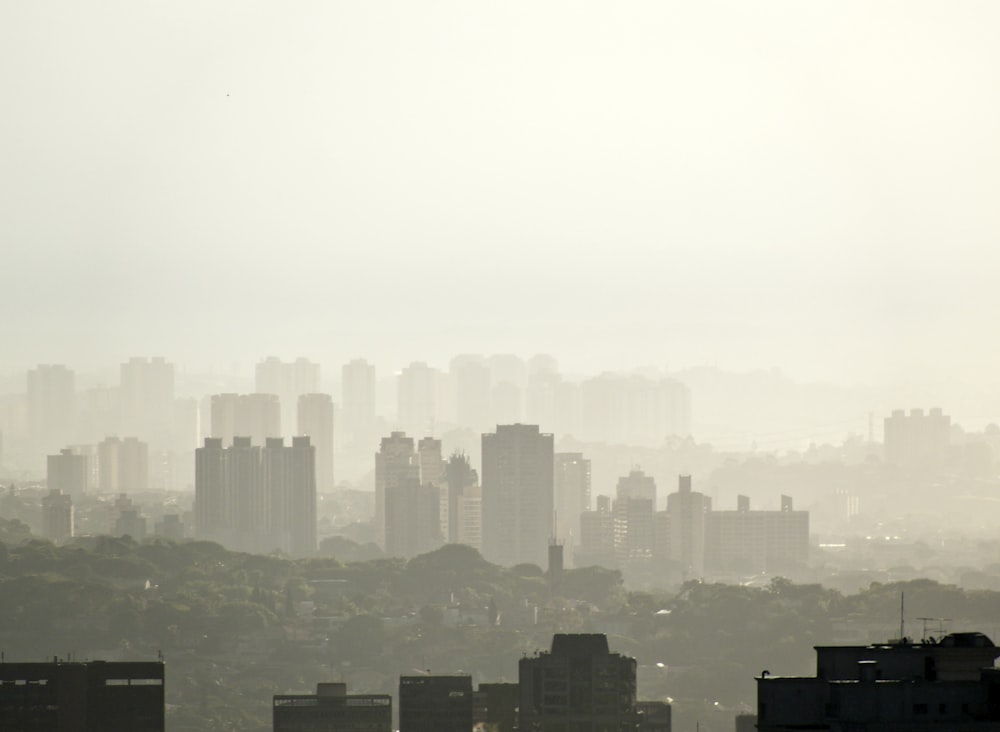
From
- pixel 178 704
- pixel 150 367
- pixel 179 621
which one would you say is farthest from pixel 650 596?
pixel 150 367

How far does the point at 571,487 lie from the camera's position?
87.4 meters

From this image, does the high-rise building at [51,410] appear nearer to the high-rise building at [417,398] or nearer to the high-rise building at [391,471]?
the high-rise building at [391,471]

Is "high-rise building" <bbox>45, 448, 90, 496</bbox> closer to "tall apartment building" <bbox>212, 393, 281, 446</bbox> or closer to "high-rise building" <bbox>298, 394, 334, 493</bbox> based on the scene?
"tall apartment building" <bbox>212, 393, 281, 446</bbox>

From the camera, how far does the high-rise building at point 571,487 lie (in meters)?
85.7

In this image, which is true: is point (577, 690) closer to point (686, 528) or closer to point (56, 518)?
point (56, 518)

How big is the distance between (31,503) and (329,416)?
758 inches

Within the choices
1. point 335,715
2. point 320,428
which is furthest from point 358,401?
point 335,715

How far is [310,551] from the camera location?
258 feet

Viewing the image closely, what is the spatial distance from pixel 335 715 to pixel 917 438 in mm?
66269

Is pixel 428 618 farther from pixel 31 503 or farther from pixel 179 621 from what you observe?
pixel 31 503

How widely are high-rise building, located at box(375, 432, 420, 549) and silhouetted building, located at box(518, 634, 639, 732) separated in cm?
4909

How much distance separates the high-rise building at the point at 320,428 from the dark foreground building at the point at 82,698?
6185cm

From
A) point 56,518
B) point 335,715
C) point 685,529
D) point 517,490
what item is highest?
point 517,490

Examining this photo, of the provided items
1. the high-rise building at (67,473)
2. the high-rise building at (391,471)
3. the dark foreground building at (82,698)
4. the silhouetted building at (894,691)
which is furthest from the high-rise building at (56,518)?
the silhouetted building at (894,691)
